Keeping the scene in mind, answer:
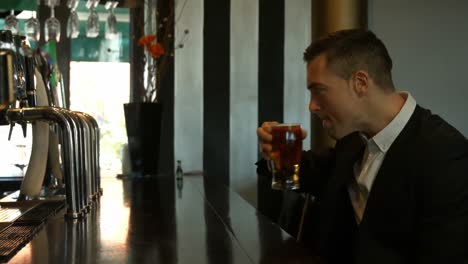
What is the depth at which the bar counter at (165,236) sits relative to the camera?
1.00m

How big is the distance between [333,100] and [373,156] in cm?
19

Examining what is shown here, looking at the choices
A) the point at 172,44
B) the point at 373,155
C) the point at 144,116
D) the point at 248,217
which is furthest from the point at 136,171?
the point at 373,155

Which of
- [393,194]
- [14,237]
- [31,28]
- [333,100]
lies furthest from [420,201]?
[31,28]

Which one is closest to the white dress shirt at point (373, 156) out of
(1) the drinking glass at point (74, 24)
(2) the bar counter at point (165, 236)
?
(2) the bar counter at point (165, 236)

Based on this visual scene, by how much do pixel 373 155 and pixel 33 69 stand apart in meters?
1.05

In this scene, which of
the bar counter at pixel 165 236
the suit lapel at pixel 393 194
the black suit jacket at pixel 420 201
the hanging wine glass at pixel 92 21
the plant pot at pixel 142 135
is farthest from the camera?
the hanging wine glass at pixel 92 21

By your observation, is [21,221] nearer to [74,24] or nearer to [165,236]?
[165,236]

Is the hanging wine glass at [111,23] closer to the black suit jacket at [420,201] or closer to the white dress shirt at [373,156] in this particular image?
the white dress shirt at [373,156]

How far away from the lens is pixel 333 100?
1.44 m

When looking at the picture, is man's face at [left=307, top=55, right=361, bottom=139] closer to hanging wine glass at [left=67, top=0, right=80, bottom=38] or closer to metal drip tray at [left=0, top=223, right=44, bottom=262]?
metal drip tray at [left=0, top=223, right=44, bottom=262]

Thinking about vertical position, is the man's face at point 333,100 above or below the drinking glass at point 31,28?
below

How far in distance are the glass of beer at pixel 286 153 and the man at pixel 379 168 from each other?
0.04 metres

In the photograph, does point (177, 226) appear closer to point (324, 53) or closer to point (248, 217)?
point (248, 217)

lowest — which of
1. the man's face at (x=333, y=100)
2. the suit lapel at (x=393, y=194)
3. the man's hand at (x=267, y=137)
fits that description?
the suit lapel at (x=393, y=194)
